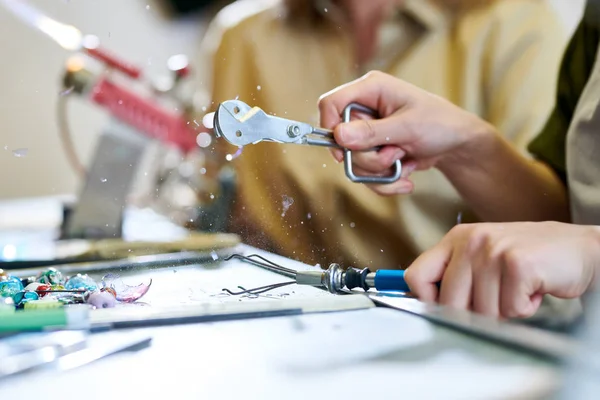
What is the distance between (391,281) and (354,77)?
0.25 meters

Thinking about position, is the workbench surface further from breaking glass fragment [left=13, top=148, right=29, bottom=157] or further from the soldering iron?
breaking glass fragment [left=13, top=148, right=29, bottom=157]

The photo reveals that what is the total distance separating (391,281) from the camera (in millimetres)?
344

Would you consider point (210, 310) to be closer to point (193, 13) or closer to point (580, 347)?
point (580, 347)

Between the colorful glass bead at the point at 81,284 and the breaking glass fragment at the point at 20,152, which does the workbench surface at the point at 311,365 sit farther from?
the breaking glass fragment at the point at 20,152

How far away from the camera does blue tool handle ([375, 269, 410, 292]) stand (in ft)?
1.11

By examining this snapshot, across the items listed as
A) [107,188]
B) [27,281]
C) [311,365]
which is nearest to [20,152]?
[107,188]

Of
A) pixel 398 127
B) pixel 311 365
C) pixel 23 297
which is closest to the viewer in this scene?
pixel 311 365

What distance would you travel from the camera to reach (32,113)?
0.53 meters

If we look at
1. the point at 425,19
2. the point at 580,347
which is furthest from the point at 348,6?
the point at 580,347

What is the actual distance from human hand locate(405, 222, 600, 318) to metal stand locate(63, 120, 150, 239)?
365mm

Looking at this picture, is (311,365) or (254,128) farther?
(254,128)

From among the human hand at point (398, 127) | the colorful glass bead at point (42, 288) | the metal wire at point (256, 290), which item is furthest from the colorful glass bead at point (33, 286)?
the human hand at point (398, 127)

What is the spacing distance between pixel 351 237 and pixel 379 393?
0.90ft

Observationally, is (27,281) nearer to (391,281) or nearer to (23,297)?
(23,297)
